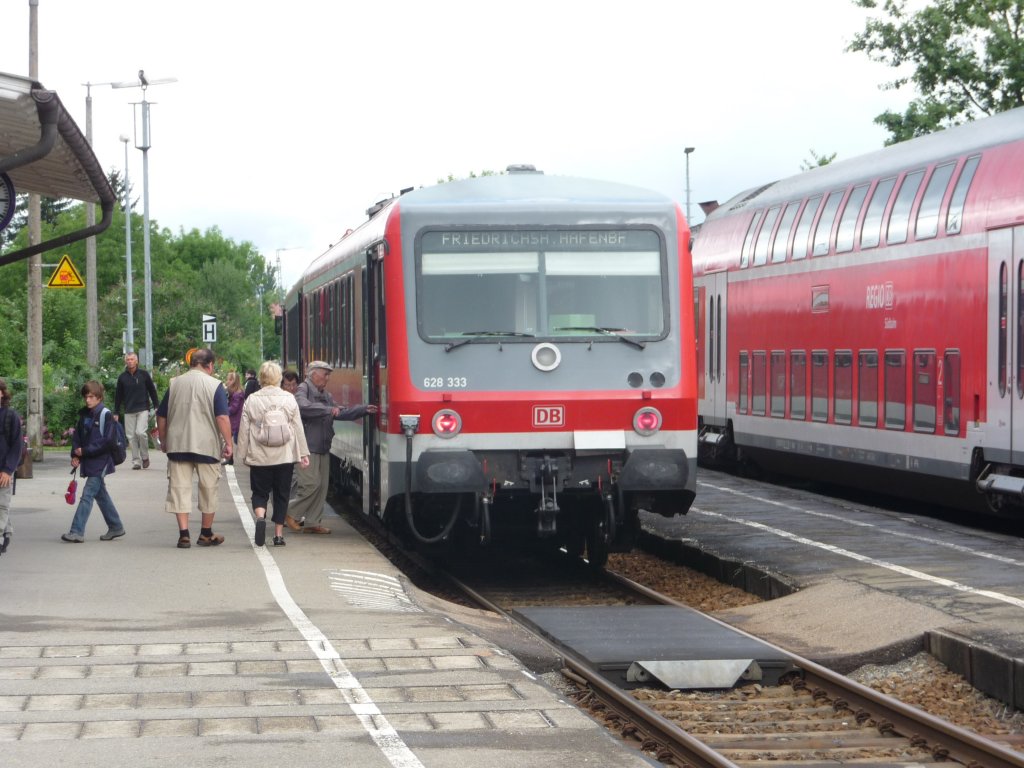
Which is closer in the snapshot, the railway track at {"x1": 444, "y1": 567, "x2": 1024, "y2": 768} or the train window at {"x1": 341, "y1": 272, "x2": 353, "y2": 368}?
the railway track at {"x1": 444, "y1": 567, "x2": 1024, "y2": 768}

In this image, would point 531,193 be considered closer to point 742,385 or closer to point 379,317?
point 379,317

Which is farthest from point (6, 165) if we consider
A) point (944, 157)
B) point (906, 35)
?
point (906, 35)

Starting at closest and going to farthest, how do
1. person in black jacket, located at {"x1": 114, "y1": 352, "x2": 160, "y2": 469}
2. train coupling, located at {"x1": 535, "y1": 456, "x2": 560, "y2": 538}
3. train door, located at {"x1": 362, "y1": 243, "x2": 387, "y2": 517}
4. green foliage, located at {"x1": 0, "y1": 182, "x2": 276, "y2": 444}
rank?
train coupling, located at {"x1": 535, "y1": 456, "x2": 560, "y2": 538}
train door, located at {"x1": 362, "y1": 243, "x2": 387, "y2": 517}
person in black jacket, located at {"x1": 114, "y1": 352, "x2": 160, "y2": 469}
green foliage, located at {"x1": 0, "y1": 182, "x2": 276, "y2": 444}

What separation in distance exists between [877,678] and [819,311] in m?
11.7

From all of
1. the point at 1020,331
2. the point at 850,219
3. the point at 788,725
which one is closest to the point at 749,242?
the point at 850,219

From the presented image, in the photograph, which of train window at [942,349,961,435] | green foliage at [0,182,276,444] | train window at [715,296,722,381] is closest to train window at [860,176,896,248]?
train window at [942,349,961,435]

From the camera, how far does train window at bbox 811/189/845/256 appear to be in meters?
22.3

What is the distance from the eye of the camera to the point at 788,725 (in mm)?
9586

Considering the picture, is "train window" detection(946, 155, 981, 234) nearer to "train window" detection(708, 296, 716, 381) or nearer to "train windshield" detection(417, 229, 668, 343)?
"train windshield" detection(417, 229, 668, 343)

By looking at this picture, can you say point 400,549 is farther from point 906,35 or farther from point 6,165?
point 906,35

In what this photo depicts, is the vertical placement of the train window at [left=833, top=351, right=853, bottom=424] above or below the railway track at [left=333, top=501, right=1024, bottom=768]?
above

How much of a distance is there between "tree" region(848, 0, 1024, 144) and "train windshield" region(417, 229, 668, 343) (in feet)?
75.0

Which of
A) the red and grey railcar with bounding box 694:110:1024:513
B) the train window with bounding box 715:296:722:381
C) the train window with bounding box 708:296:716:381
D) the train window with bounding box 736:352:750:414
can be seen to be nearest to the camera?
the red and grey railcar with bounding box 694:110:1024:513

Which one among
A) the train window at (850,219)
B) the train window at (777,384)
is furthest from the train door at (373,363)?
the train window at (777,384)
